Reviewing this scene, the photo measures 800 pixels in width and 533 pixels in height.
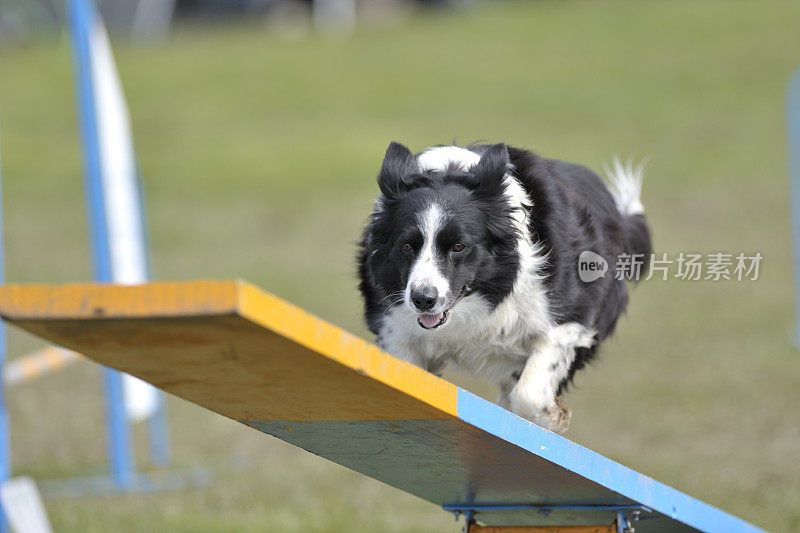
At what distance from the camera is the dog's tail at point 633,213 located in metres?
4.92

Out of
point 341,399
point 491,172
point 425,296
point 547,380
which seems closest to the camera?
point 341,399

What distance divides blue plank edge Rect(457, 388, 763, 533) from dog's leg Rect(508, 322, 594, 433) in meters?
0.60

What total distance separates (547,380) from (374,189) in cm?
1511

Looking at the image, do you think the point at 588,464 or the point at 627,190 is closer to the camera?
the point at 588,464

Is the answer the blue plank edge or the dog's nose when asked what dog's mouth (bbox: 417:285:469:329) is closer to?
the dog's nose

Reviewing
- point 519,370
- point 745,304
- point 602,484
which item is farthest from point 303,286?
point 602,484

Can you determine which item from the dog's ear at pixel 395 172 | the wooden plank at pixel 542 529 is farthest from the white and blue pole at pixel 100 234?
the wooden plank at pixel 542 529

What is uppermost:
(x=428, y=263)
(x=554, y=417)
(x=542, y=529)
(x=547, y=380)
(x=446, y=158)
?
(x=446, y=158)

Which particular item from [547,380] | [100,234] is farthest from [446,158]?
[100,234]

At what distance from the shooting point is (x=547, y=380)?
400cm

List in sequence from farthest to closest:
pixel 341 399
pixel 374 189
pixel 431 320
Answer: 1. pixel 374 189
2. pixel 431 320
3. pixel 341 399

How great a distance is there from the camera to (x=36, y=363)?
23.5 feet

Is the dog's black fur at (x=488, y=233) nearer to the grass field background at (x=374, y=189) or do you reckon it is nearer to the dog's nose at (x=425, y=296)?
the dog's nose at (x=425, y=296)

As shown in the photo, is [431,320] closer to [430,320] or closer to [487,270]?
[430,320]
